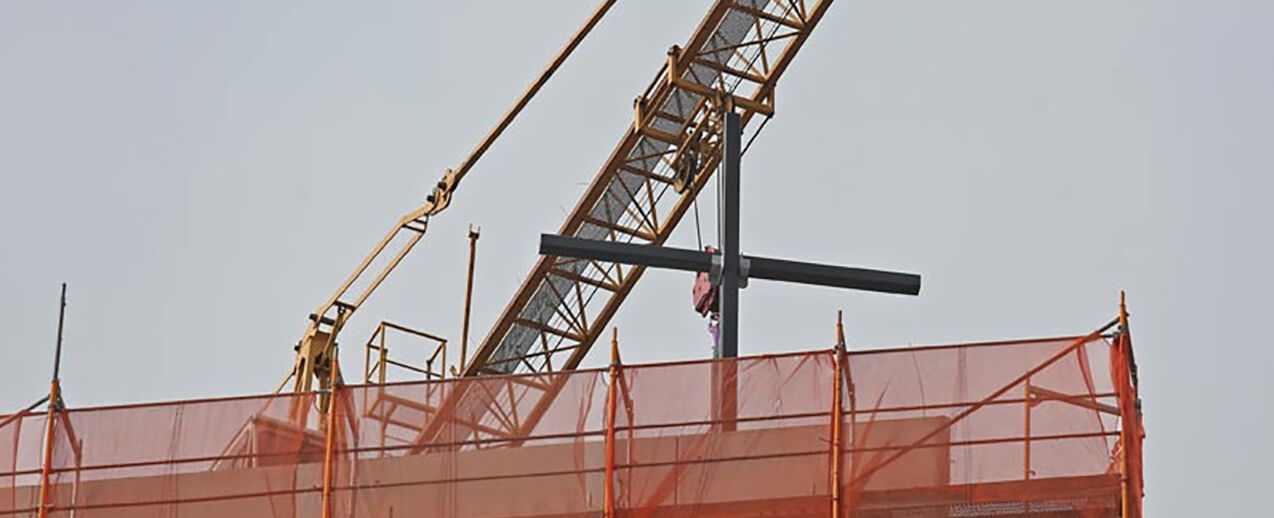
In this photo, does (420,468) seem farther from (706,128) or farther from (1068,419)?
(706,128)

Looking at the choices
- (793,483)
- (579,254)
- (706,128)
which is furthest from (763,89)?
(793,483)

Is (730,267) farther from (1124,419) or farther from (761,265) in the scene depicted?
(1124,419)

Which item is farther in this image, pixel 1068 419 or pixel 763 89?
pixel 763 89

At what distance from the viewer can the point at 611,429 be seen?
3481cm

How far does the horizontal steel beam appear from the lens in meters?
37.1

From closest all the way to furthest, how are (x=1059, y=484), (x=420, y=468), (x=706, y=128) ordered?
(x=1059, y=484)
(x=420, y=468)
(x=706, y=128)

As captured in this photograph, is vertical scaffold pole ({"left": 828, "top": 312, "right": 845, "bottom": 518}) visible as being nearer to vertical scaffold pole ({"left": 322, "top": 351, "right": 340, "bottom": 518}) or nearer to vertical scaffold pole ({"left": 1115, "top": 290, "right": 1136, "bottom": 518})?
vertical scaffold pole ({"left": 1115, "top": 290, "right": 1136, "bottom": 518})

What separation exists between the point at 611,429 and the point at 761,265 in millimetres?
3859

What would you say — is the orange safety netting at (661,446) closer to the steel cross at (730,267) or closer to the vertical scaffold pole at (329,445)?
the vertical scaffold pole at (329,445)

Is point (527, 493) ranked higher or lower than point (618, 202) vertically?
lower

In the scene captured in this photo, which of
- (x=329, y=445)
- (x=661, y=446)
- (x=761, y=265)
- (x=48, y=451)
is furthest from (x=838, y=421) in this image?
(x=48, y=451)

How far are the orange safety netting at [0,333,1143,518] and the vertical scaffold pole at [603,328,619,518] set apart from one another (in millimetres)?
23

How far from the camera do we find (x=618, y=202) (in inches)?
2276

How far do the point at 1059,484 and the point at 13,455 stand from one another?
11599 millimetres
